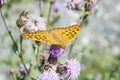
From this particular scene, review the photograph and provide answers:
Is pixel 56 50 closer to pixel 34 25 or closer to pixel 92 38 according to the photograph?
pixel 34 25

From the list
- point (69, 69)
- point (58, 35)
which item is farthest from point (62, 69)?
point (58, 35)

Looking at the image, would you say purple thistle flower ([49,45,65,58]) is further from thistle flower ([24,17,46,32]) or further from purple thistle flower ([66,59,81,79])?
thistle flower ([24,17,46,32])

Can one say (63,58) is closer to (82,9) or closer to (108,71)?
(82,9)

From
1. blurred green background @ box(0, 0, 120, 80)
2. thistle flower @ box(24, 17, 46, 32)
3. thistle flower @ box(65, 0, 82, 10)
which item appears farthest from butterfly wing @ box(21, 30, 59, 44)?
blurred green background @ box(0, 0, 120, 80)

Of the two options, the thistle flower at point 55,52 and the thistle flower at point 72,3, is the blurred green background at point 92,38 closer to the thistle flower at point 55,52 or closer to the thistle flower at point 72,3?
the thistle flower at point 72,3

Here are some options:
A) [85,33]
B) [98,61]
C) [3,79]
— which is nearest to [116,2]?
[85,33]

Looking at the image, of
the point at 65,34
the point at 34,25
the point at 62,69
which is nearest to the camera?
the point at 65,34
